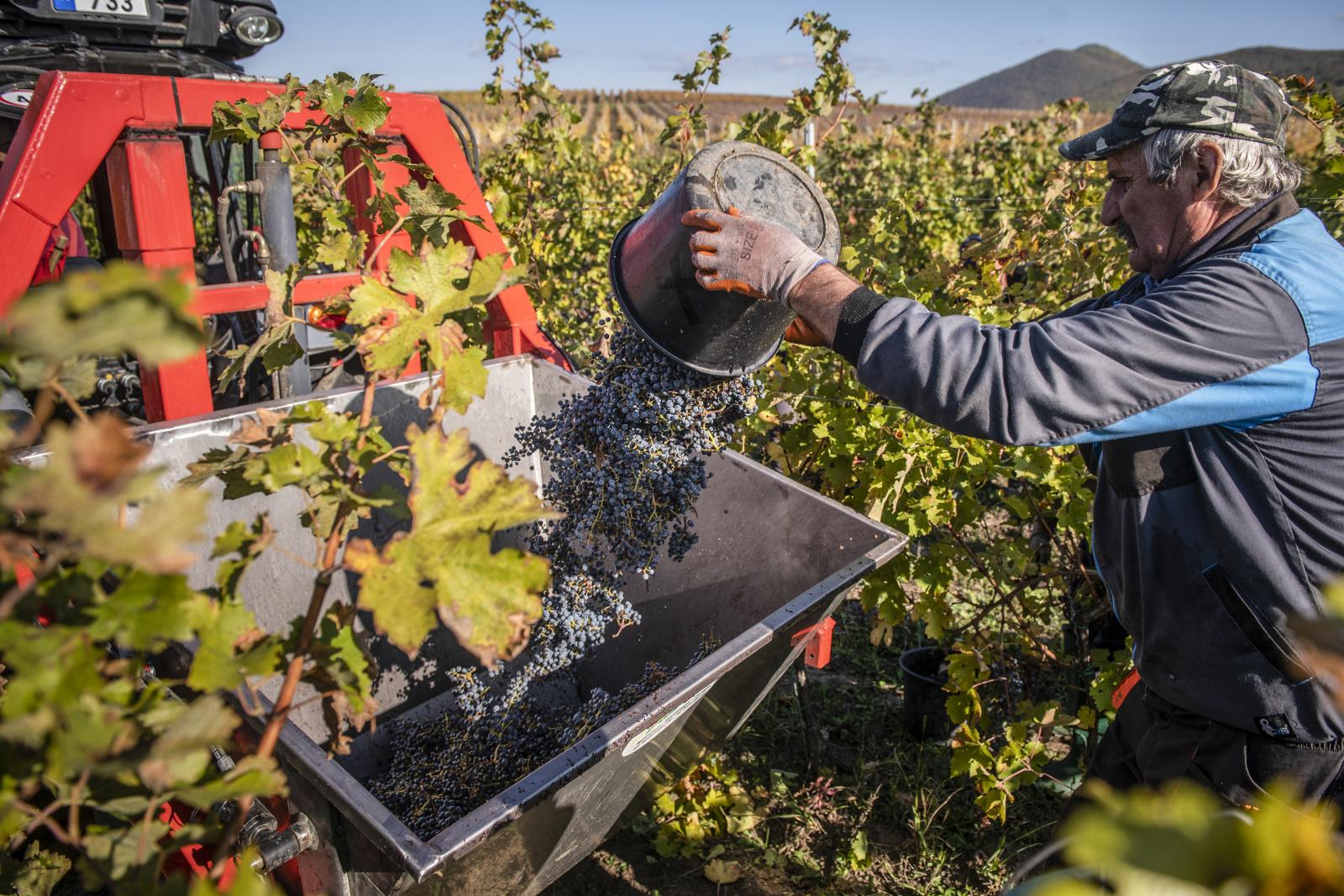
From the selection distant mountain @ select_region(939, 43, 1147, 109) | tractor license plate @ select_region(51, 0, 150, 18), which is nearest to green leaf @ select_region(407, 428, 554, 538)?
tractor license plate @ select_region(51, 0, 150, 18)

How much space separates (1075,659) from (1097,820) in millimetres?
2886

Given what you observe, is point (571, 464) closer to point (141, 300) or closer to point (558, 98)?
point (141, 300)

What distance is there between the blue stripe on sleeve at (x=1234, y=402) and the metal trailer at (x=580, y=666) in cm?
61

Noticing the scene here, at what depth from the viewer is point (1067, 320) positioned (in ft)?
4.44

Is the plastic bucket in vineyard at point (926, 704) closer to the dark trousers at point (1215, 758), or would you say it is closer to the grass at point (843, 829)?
the grass at point (843, 829)

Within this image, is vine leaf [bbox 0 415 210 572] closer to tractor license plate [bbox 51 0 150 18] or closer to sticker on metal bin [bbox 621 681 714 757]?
sticker on metal bin [bbox 621 681 714 757]

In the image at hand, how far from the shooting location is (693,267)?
1.67 m

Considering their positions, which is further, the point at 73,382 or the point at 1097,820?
the point at 73,382

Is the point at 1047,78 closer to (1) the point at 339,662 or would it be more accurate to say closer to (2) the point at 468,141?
(2) the point at 468,141

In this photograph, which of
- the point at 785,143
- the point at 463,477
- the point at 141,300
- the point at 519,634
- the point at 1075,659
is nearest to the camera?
the point at 141,300

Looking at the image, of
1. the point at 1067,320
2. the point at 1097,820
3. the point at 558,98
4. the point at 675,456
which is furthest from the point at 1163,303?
the point at 558,98

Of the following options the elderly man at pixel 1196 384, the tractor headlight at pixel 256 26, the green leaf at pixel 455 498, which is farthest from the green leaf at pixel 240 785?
the tractor headlight at pixel 256 26

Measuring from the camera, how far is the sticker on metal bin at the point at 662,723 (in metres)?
1.42

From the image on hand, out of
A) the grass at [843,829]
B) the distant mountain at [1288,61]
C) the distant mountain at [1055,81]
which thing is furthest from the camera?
the distant mountain at [1055,81]
